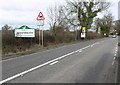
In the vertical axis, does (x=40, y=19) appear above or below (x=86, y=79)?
above

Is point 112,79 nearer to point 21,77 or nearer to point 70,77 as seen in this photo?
point 70,77

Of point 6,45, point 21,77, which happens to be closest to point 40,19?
point 6,45

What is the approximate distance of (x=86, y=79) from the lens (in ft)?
33.1

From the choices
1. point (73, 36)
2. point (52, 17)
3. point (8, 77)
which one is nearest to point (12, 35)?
point (8, 77)

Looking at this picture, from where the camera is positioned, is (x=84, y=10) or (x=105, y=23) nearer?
(x=84, y=10)

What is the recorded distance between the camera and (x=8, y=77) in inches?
406

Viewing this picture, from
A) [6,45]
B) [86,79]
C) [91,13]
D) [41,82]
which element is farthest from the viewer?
[91,13]

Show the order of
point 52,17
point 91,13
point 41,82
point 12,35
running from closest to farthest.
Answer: point 41,82 < point 12,35 < point 52,17 < point 91,13

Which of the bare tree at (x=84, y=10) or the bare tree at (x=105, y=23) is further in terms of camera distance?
the bare tree at (x=105, y=23)

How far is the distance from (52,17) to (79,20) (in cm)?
1579

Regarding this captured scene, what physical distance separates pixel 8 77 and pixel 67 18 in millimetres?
48852

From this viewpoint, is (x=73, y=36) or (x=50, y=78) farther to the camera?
(x=73, y=36)

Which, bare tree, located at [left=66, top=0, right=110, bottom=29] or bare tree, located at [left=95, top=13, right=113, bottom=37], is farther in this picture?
bare tree, located at [left=95, top=13, right=113, bottom=37]

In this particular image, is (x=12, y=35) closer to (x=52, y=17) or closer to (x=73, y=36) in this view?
(x=52, y=17)
